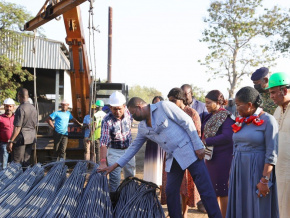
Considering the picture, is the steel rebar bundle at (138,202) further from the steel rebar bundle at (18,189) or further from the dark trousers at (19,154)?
the dark trousers at (19,154)

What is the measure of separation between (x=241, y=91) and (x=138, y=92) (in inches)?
3398

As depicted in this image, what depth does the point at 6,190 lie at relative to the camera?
2977 mm

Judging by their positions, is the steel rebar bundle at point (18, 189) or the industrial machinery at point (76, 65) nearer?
the steel rebar bundle at point (18, 189)

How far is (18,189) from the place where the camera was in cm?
298

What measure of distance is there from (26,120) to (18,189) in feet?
8.13

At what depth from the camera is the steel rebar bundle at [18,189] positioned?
104 inches

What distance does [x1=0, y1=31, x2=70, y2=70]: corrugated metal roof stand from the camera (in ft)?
41.8

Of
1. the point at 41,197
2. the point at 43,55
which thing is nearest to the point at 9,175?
the point at 41,197

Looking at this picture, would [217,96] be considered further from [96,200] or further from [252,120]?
[96,200]

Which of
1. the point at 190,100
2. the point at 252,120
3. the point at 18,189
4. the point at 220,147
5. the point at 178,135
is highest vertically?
the point at 190,100

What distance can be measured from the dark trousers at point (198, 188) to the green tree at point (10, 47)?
10510 mm

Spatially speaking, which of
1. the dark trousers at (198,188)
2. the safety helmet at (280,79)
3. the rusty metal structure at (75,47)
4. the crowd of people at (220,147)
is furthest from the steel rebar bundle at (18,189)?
the rusty metal structure at (75,47)

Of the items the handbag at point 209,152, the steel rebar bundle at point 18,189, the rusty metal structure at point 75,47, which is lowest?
the steel rebar bundle at point 18,189

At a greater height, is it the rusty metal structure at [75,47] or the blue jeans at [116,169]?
the rusty metal structure at [75,47]
